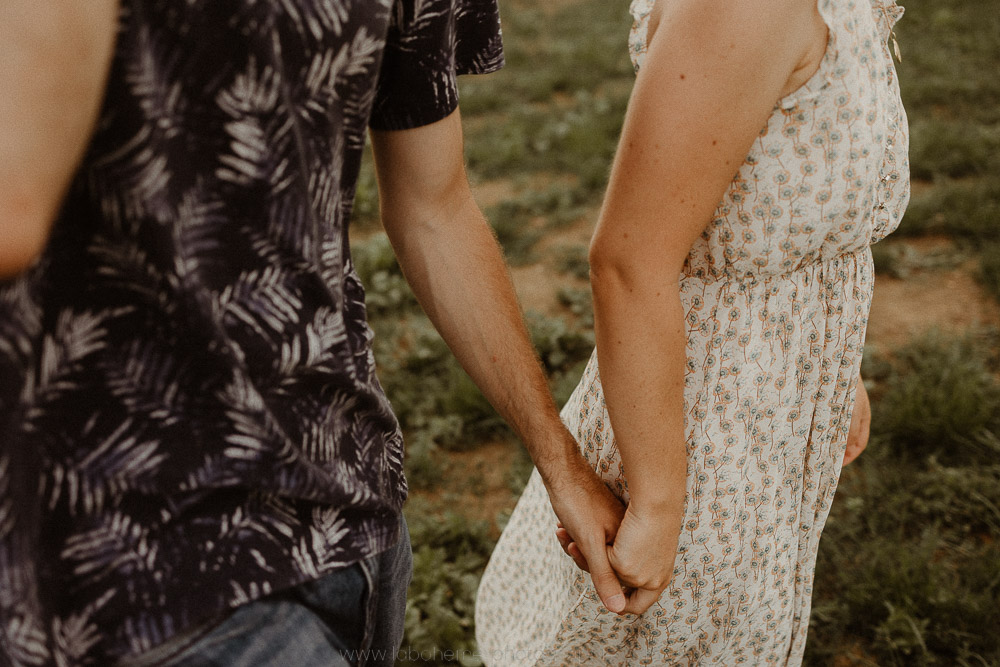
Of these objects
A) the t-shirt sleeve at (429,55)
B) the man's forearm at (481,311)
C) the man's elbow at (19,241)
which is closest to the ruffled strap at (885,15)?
the t-shirt sleeve at (429,55)

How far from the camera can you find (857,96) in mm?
1312

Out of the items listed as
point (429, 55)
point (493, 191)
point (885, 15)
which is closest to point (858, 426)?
point (885, 15)

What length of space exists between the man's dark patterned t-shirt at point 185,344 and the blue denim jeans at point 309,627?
0.11 ft

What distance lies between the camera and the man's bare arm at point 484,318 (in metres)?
1.44

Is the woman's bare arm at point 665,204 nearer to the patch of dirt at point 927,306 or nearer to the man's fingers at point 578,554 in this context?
the man's fingers at point 578,554

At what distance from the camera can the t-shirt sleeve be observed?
1201mm

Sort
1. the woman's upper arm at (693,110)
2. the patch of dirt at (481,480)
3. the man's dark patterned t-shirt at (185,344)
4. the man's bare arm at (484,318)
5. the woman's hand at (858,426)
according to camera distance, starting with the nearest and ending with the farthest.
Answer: the man's dark patterned t-shirt at (185,344)
the woman's upper arm at (693,110)
the man's bare arm at (484,318)
the woman's hand at (858,426)
the patch of dirt at (481,480)

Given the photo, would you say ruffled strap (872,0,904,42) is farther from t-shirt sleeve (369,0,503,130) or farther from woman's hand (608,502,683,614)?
woman's hand (608,502,683,614)

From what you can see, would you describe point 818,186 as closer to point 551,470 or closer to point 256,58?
point 551,470

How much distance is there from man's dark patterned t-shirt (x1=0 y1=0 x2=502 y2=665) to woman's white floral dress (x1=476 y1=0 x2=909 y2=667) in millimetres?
700

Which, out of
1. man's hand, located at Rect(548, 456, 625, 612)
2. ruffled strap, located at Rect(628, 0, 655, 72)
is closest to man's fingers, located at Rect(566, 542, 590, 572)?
man's hand, located at Rect(548, 456, 625, 612)

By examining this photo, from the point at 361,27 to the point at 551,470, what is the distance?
848 millimetres

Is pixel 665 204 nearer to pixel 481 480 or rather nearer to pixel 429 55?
pixel 429 55

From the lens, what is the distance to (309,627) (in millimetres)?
1021
